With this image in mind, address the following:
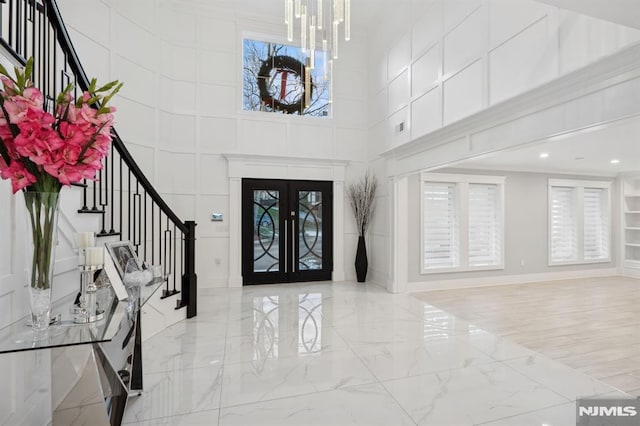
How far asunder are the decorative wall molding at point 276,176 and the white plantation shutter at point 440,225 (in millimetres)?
1576

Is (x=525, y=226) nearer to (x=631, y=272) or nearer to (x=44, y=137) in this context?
(x=631, y=272)

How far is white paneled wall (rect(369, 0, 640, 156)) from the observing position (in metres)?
2.59

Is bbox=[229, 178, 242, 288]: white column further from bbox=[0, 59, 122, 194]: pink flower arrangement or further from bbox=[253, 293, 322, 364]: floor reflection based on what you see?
bbox=[0, 59, 122, 194]: pink flower arrangement

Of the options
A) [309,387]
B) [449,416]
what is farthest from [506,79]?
[309,387]

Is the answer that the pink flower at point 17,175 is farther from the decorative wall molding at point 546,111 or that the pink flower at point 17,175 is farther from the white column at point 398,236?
the white column at point 398,236

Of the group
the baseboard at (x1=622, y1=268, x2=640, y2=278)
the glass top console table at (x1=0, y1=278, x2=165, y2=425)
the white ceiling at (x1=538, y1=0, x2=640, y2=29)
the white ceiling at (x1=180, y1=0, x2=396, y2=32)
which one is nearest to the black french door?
the white ceiling at (x1=180, y1=0, x2=396, y2=32)

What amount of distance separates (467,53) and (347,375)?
3.69 m

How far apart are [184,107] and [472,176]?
5.38 metres

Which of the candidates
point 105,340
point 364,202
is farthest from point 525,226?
point 105,340

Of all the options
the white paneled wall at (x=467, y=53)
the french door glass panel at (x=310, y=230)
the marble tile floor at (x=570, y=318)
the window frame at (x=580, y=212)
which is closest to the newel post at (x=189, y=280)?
the french door glass panel at (x=310, y=230)

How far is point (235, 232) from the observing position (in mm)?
5672

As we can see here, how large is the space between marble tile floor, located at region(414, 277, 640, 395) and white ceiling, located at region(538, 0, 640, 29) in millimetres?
2496

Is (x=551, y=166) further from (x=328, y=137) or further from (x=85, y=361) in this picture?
(x=85, y=361)

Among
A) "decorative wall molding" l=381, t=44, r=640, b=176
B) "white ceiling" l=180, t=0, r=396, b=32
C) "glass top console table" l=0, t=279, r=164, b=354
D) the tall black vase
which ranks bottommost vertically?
the tall black vase
